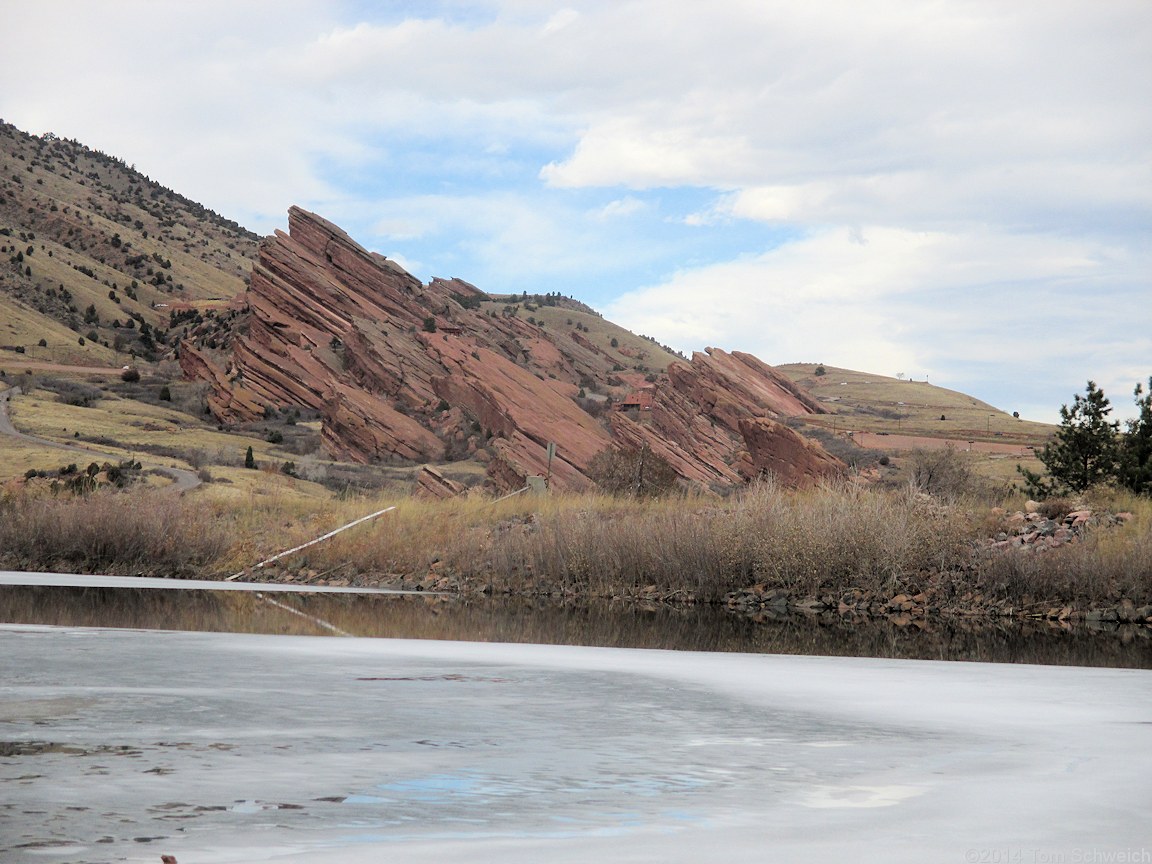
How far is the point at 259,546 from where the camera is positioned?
27.8m

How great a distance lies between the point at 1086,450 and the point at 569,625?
1826 cm

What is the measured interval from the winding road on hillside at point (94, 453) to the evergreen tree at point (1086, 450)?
22.6 meters

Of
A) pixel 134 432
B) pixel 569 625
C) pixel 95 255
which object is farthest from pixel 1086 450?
pixel 95 255

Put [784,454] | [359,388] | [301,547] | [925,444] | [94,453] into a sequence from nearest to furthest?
1. [301,547]
2. [94,453]
3. [784,454]
4. [359,388]
5. [925,444]

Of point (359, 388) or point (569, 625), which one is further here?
point (359, 388)

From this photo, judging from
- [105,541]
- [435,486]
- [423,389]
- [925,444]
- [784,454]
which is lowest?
[105,541]

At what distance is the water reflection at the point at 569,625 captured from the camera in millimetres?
15336

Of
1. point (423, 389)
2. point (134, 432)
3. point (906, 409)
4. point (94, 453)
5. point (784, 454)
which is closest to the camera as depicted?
point (94, 453)

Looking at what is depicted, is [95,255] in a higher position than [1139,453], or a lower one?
higher

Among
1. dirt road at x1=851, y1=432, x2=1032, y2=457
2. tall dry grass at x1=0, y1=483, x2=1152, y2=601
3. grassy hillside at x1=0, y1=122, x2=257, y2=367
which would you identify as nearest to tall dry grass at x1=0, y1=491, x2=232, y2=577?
tall dry grass at x1=0, y1=483, x2=1152, y2=601

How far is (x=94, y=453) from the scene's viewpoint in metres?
46.4

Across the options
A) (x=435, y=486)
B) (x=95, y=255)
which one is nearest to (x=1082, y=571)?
(x=435, y=486)

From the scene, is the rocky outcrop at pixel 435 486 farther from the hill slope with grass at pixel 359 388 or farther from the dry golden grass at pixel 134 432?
the dry golden grass at pixel 134 432

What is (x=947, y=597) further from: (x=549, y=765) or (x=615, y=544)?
(x=549, y=765)
